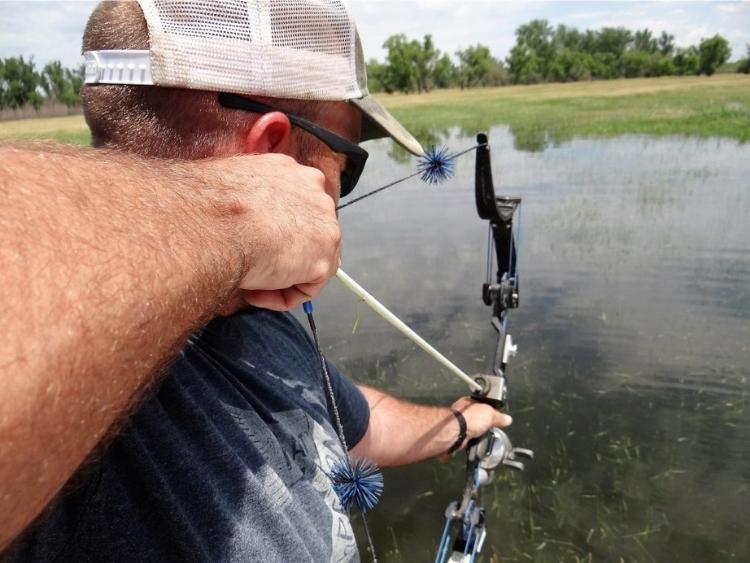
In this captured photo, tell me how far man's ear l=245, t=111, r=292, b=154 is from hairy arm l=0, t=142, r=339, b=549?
1.51 feet

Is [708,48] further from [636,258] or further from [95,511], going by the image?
[95,511]

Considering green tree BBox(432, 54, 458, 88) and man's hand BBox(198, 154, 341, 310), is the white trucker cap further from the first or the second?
green tree BBox(432, 54, 458, 88)

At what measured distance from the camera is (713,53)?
7062 cm

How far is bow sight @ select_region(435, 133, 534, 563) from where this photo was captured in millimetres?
2211

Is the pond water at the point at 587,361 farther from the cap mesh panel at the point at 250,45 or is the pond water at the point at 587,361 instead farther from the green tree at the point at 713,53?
the green tree at the point at 713,53

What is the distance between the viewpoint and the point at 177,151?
4.13ft

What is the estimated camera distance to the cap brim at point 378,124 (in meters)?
1.58

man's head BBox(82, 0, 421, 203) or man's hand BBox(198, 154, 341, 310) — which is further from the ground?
man's head BBox(82, 0, 421, 203)

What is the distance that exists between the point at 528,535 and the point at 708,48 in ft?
278

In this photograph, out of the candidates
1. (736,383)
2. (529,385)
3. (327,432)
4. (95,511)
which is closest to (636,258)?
(736,383)

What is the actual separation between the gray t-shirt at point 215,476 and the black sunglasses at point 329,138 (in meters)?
0.50

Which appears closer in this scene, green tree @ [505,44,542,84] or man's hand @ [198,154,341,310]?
man's hand @ [198,154,341,310]

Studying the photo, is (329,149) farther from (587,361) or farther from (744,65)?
(744,65)

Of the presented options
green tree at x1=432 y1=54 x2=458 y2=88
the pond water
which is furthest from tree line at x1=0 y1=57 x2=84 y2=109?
green tree at x1=432 y1=54 x2=458 y2=88
